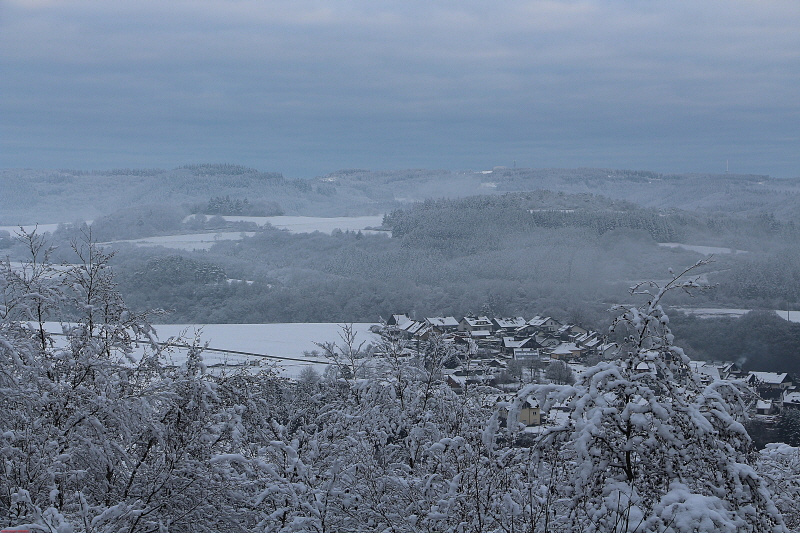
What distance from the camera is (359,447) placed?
5.62 m

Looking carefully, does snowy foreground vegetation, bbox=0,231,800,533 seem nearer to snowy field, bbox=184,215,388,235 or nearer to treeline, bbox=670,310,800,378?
treeline, bbox=670,310,800,378

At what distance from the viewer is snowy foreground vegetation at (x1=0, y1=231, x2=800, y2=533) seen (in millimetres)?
3355

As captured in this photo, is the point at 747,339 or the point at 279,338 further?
the point at 279,338

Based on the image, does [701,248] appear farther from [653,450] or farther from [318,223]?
[318,223]

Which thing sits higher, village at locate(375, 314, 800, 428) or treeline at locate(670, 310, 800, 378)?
village at locate(375, 314, 800, 428)

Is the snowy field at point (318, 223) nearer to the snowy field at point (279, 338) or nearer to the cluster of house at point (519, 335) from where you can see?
the snowy field at point (279, 338)

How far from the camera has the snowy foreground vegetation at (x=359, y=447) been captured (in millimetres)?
3355

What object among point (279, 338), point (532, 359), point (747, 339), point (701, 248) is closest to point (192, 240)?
point (279, 338)

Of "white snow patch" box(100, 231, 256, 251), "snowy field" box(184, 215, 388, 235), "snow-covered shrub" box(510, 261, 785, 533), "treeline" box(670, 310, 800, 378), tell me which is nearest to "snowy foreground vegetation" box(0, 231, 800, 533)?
"snow-covered shrub" box(510, 261, 785, 533)

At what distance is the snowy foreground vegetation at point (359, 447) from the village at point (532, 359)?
0.92 ft

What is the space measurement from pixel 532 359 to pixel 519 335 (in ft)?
14.4

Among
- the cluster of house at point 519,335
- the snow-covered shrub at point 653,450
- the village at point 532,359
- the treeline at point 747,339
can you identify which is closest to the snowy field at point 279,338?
the cluster of house at point 519,335

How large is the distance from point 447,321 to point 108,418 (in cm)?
1553

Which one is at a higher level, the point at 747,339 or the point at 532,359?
the point at 532,359
